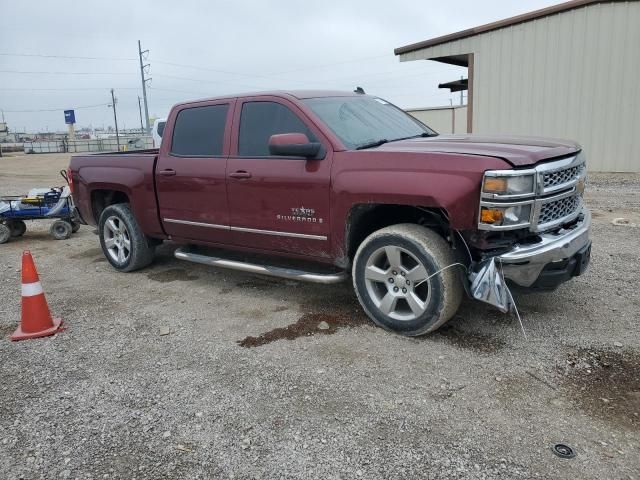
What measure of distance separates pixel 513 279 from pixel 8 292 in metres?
5.17

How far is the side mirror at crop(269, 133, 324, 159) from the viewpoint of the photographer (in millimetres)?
4219

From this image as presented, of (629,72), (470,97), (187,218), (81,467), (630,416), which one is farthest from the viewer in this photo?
(470,97)

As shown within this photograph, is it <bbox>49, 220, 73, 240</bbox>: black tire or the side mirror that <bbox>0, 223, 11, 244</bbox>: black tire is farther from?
the side mirror

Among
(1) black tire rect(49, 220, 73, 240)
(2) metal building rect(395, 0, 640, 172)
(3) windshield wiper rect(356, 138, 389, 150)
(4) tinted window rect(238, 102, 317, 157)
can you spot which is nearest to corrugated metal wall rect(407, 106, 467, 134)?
(2) metal building rect(395, 0, 640, 172)

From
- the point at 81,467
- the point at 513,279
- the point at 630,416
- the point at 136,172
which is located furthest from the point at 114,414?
the point at 136,172

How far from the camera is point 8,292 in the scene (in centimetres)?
586

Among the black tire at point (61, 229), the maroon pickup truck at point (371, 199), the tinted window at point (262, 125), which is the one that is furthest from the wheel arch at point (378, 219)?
the black tire at point (61, 229)

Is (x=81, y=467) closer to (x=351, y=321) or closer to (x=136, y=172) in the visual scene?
(x=351, y=321)

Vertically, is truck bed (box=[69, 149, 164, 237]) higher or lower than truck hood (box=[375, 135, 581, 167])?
lower

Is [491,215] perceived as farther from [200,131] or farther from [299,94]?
[200,131]

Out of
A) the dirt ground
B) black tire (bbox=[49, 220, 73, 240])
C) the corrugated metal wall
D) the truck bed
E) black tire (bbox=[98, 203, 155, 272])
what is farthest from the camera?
the corrugated metal wall

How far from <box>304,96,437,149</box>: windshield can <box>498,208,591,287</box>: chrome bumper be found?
151 cm

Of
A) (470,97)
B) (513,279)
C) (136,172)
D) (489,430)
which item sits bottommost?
(489,430)

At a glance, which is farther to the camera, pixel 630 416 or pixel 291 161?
pixel 291 161
